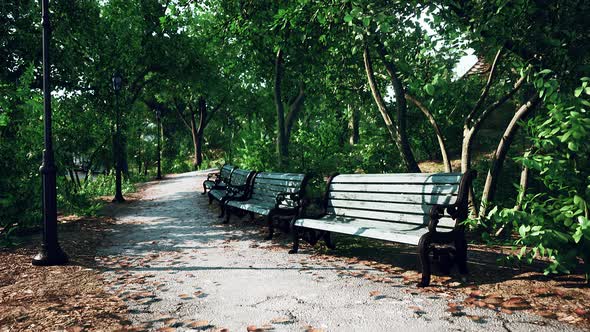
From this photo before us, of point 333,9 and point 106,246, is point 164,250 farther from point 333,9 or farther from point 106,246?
point 333,9

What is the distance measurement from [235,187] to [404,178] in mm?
5265

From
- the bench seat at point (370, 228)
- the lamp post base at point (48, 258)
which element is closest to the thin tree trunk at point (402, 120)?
the bench seat at point (370, 228)

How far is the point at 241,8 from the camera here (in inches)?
343

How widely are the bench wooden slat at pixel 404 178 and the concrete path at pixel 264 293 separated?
118 centimetres

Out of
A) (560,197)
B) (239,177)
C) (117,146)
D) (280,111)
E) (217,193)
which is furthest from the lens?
(117,146)

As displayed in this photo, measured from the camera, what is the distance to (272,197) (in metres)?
8.54

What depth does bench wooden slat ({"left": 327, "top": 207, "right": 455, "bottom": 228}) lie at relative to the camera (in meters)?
4.98

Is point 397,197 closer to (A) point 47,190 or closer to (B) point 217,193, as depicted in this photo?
(A) point 47,190

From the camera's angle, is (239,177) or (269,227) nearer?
(269,227)

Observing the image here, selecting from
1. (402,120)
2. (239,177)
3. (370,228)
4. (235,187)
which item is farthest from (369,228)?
(239,177)

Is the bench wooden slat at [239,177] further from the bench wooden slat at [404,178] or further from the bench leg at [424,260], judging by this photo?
the bench leg at [424,260]

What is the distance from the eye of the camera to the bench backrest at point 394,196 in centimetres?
497

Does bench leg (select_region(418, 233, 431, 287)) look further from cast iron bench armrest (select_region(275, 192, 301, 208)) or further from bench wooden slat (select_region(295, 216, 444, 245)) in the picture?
cast iron bench armrest (select_region(275, 192, 301, 208))

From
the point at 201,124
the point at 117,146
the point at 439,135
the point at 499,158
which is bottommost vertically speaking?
the point at 499,158
